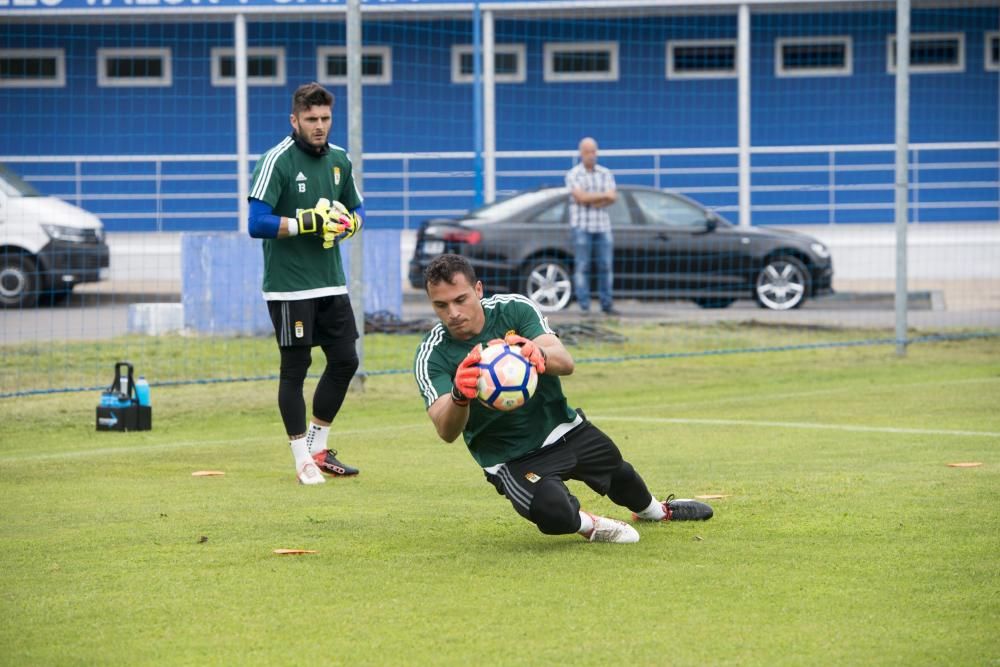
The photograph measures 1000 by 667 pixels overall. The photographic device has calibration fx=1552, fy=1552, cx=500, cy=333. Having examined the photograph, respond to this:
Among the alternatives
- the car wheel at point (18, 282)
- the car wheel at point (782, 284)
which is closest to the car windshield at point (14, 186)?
the car wheel at point (18, 282)

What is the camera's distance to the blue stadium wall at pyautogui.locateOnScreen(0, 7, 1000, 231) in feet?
84.6

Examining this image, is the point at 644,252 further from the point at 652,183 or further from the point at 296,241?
the point at 296,241

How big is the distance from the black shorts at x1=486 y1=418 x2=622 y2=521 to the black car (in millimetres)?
11320

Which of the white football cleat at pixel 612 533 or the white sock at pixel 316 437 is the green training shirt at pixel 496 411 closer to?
the white football cleat at pixel 612 533

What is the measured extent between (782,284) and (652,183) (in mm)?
7083

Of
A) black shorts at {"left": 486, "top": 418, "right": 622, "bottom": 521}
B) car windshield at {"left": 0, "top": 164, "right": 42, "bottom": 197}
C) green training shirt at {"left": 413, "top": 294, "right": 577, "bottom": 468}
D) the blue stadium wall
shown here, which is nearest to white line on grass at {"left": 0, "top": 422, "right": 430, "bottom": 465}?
green training shirt at {"left": 413, "top": 294, "right": 577, "bottom": 468}

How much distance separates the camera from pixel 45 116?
24422mm

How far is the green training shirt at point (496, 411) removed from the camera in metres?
6.12

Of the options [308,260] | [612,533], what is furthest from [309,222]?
[612,533]

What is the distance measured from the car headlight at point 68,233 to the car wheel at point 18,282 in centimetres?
48

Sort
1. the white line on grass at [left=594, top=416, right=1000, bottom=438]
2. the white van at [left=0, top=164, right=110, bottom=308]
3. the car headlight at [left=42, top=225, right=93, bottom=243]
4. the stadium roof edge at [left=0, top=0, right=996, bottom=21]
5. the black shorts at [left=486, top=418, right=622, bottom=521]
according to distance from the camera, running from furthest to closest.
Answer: the car headlight at [left=42, top=225, right=93, bottom=243]
the white van at [left=0, top=164, right=110, bottom=308]
the stadium roof edge at [left=0, top=0, right=996, bottom=21]
the white line on grass at [left=594, top=416, right=1000, bottom=438]
the black shorts at [left=486, top=418, right=622, bottom=521]

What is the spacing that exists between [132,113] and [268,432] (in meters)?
16.3

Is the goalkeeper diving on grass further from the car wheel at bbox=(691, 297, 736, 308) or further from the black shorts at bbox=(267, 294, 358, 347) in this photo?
the car wheel at bbox=(691, 297, 736, 308)

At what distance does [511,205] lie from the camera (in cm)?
1886
